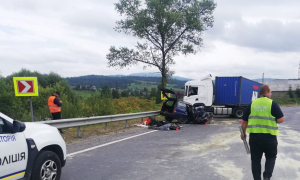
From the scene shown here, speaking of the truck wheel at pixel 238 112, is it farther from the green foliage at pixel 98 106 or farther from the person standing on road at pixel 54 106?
the person standing on road at pixel 54 106

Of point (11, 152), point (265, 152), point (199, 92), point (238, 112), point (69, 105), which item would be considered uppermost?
point (199, 92)

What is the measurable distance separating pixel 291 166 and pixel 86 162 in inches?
185

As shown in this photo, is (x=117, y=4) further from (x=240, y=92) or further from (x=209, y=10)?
(x=240, y=92)

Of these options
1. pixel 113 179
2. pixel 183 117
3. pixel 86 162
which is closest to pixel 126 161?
pixel 86 162

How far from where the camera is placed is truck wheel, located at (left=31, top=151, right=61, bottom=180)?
4387 millimetres

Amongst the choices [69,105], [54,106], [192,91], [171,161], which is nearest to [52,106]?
[54,106]

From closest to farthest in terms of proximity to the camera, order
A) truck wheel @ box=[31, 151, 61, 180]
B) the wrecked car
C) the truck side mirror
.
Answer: the truck side mirror
truck wheel @ box=[31, 151, 61, 180]
the wrecked car

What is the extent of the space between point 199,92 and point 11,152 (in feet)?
54.7

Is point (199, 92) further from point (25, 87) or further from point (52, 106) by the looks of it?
point (25, 87)

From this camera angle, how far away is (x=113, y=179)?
5328 mm

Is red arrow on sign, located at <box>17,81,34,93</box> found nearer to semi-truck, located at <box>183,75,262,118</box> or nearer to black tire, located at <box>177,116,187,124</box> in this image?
black tire, located at <box>177,116,187,124</box>

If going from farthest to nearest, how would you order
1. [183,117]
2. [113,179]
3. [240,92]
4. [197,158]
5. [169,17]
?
[169,17] < [240,92] < [183,117] < [197,158] < [113,179]

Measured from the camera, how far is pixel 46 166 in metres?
4.61

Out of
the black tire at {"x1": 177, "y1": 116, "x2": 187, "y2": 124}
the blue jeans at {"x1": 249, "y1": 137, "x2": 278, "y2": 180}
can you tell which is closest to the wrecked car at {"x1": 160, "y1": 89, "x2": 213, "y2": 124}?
the black tire at {"x1": 177, "y1": 116, "x2": 187, "y2": 124}
